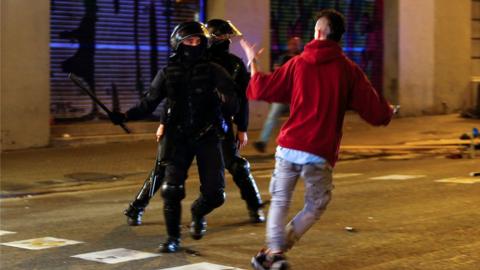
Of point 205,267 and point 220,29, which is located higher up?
point 220,29

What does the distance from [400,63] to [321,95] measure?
1690cm

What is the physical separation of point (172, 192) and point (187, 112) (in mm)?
641

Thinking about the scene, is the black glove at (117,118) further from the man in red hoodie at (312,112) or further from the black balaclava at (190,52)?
the man in red hoodie at (312,112)

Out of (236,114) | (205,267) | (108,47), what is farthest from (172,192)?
(108,47)

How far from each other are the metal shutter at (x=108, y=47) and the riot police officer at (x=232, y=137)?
27.9 feet

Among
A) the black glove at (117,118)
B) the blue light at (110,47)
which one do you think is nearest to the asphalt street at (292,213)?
the black glove at (117,118)

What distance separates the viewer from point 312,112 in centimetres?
540

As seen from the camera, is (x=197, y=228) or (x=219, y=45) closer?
(x=197, y=228)

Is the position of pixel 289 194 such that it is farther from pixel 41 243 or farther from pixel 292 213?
pixel 292 213

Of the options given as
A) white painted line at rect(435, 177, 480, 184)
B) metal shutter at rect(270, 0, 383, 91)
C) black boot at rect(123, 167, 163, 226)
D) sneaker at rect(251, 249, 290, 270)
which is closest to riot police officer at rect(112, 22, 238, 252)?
black boot at rect(123, 167, 163, 226)

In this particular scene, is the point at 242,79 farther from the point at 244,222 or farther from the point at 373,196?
the point at 373,196

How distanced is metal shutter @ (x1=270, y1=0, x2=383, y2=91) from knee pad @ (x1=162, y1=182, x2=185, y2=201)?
12975 mm

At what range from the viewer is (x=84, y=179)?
40.3 feet

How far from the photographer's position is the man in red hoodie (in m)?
5.40
